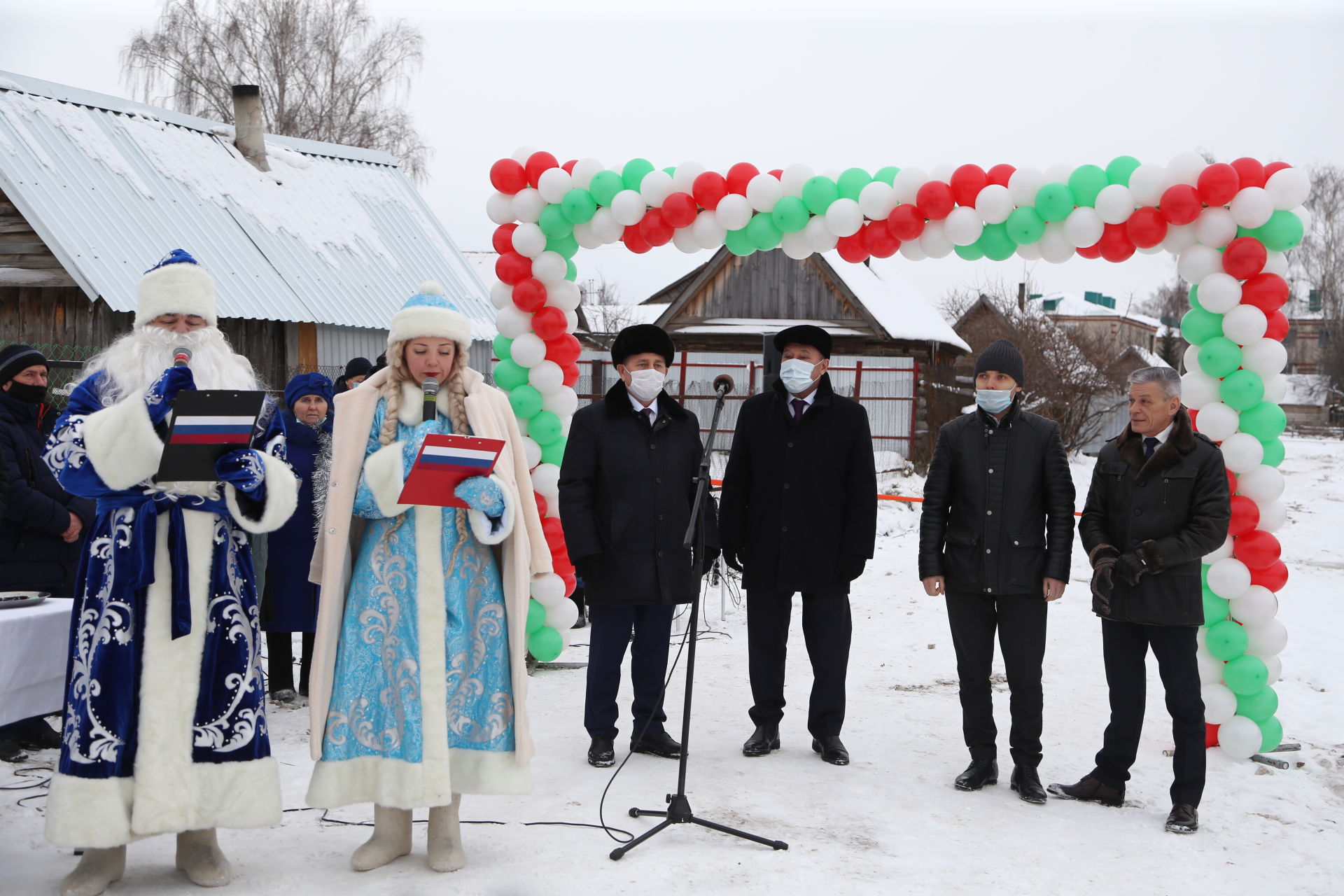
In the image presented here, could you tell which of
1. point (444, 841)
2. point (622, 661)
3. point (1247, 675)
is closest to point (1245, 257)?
point (1247, 675)

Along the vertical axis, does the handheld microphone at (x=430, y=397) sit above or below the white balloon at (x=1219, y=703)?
above

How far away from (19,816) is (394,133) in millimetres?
22214

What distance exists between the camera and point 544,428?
21.2 ft

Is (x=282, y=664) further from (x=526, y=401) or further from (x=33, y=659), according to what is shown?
(x=33, y=659)

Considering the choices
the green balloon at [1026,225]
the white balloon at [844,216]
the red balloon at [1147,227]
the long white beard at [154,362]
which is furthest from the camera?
the white balloon at [844,216]

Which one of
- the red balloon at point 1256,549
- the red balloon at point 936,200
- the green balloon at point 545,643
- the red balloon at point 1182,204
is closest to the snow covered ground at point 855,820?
the green balloon at point 545,643

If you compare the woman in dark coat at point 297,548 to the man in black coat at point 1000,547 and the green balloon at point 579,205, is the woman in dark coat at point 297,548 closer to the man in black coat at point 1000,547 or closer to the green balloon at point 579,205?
the green balloon at point 579,205

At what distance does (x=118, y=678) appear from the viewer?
315 cm

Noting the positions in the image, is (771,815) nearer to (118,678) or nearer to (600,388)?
(118,678)

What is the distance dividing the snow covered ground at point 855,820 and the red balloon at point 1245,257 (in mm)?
2181

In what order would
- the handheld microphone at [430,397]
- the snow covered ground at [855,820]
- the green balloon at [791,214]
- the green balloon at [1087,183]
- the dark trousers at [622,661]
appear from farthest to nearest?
the green balloon at [791,214], the green balloon at [1087,183], the dark trousers at [622,661], the snow covered ground at [855,820], the handheld microphone at [430,397]

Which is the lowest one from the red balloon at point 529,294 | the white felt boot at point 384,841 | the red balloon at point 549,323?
the white felt boot at point 384,841

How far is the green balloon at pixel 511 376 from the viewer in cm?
647

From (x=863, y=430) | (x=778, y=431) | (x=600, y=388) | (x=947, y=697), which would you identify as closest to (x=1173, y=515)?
(x=863, y=430)
